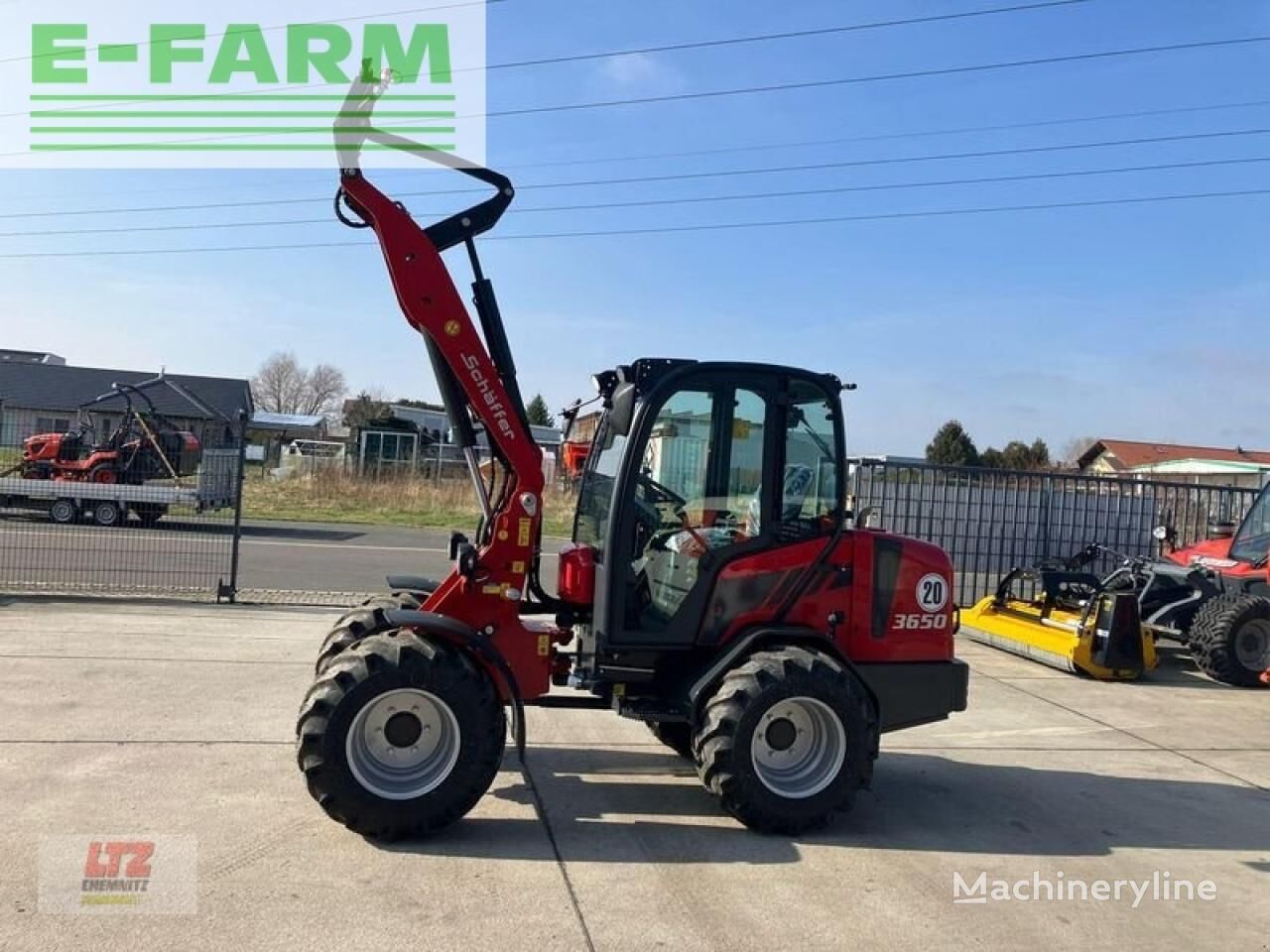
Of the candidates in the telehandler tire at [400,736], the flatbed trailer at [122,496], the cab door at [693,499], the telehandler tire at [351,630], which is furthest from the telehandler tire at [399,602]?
the flatbed trailer at [122,496]

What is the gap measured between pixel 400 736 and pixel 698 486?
1980 mm

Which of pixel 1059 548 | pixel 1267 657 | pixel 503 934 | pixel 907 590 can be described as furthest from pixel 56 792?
pixel 1059 548

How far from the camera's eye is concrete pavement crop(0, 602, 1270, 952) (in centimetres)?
397

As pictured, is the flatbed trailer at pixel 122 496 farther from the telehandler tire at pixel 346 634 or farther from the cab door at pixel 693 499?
the cab door at pixel 693 499

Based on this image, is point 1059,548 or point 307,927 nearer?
point 307,927

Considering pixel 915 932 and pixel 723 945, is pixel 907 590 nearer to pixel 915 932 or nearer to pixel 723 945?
pixel 915 932

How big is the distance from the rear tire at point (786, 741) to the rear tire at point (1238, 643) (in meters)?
6.41

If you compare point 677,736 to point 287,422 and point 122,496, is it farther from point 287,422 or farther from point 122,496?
point 287,422

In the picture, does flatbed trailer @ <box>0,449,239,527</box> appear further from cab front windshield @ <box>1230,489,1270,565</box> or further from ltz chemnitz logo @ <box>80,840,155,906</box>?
cab front windshield @ <box>1230,489,1270,565</box>

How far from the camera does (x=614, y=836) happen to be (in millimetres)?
4984

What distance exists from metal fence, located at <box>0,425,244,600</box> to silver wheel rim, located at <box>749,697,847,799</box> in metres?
7.99

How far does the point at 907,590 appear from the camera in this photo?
18.7ft

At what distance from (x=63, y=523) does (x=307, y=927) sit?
10136 millimetres

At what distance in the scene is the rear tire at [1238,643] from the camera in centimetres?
983
